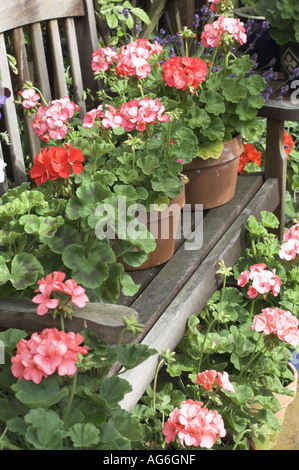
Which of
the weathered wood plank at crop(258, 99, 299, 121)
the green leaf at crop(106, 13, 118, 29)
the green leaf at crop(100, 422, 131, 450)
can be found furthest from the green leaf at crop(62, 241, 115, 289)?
the green leaf at crop(106, 13, 118, 29)

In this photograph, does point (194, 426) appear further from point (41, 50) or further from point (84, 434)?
point (41, 50)

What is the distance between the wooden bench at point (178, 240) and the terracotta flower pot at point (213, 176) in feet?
0.21

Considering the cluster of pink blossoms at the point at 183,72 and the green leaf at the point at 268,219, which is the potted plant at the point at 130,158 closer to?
the cluster of pink blossoms at the point at 183,72

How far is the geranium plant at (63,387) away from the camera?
1.34m

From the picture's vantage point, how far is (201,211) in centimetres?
238

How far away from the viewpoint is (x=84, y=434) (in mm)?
1392

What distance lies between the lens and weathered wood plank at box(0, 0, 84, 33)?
1997mm

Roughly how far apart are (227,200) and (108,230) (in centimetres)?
84

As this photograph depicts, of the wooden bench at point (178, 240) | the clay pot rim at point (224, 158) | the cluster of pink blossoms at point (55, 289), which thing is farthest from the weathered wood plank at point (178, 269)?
the cluster of pink blossoms at point (55, 289)

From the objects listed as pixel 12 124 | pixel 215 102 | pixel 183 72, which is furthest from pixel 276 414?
pixel 12 124

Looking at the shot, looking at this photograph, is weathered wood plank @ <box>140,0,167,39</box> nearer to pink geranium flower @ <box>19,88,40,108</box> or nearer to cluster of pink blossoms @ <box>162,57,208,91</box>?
cluster of pink blossoms @ <box>162,57,208,91</box>
